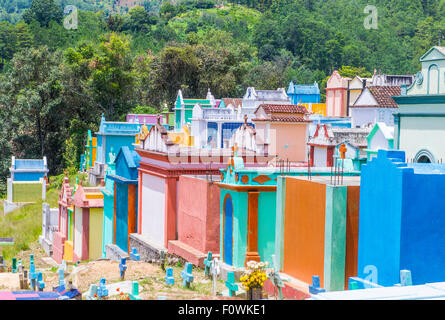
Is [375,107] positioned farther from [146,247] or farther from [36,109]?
[36,109]

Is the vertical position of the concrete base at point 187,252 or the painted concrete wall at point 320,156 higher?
the painted concrete wall at point 320,156

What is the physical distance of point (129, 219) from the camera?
2600 centimetres

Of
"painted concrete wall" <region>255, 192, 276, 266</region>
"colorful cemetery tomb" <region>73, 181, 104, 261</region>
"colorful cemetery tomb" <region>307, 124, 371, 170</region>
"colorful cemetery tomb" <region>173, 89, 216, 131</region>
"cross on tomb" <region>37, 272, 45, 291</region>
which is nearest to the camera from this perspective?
"painted concrete wall" <region>255, 192, 276, 266</region>

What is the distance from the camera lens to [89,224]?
2928 cm

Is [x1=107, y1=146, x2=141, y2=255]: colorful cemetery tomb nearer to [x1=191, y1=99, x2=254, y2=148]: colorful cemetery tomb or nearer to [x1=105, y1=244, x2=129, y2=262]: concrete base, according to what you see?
[x1=105, y1=244, x2=129, y2=262]: concrete base

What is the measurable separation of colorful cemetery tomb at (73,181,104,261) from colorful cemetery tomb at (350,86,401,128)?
1662cm

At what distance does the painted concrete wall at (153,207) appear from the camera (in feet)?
74.9

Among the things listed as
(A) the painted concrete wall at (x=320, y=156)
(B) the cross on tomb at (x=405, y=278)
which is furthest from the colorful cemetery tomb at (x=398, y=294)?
(A) the painted concrete wall at (x=320, y=156)

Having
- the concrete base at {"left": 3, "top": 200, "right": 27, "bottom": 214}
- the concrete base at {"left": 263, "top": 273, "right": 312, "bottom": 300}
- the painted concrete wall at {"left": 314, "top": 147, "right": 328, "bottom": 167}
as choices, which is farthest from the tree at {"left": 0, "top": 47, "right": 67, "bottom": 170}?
the concrete base at {"left": 263, "top": 273, "right": 312, "bottom": 300}

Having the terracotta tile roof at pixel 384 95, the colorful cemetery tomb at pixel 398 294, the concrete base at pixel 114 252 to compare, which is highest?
the terracotta tile roof at pixel 384 95

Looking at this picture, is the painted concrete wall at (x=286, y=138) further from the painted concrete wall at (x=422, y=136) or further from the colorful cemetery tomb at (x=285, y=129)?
the painted concrete wall at (x=422, y=136)

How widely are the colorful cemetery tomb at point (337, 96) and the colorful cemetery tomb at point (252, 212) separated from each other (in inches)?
1463

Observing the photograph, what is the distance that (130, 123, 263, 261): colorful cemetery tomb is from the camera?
72.4 feet
